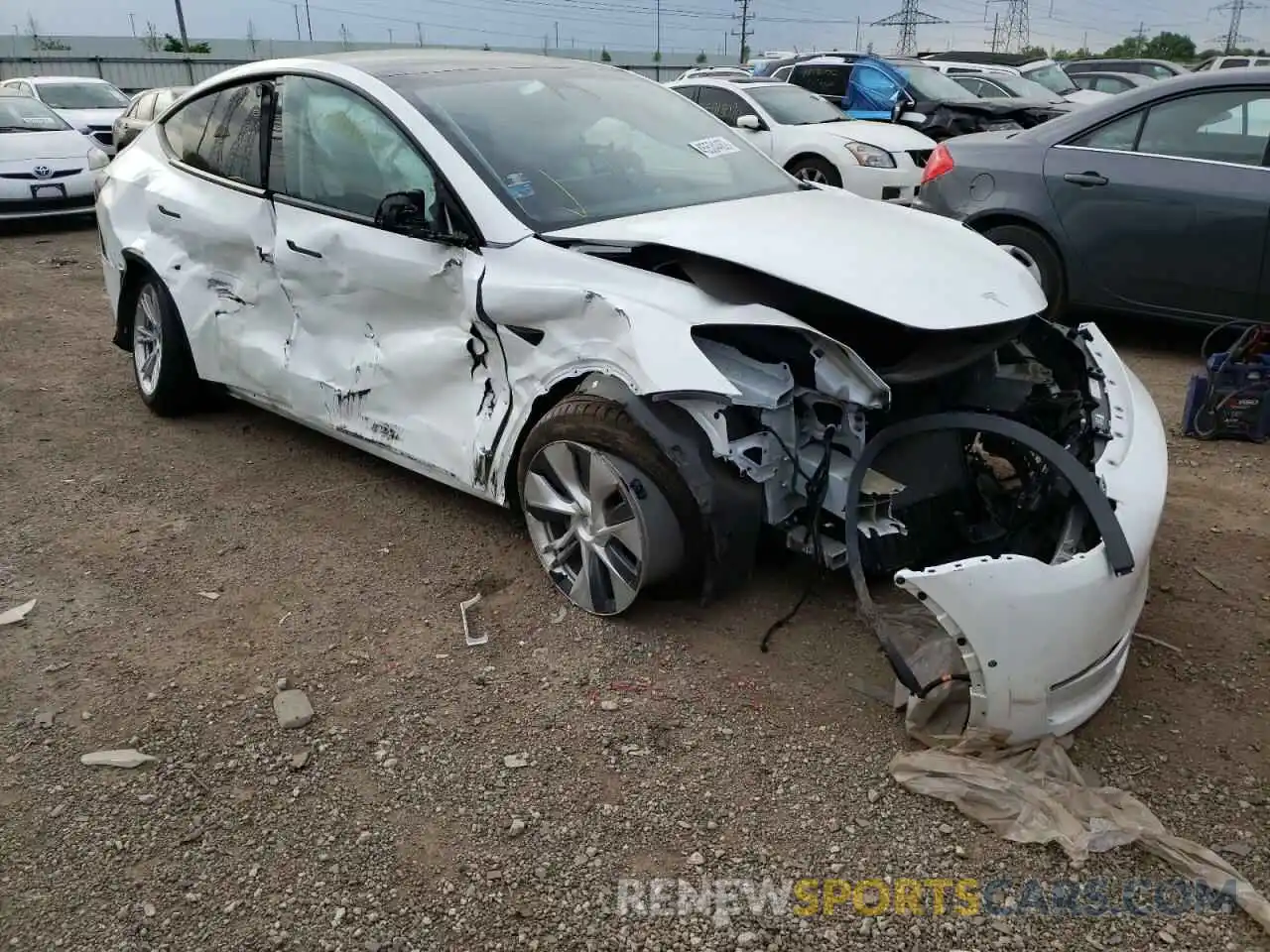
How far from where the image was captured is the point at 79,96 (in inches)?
623

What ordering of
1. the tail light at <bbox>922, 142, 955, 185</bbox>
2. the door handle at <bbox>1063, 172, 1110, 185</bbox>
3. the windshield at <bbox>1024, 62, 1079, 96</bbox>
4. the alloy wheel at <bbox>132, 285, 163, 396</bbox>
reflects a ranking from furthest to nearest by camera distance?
the windshield at <bbox>1024, 62, 1079, 96</bbox> → the tail light at <bbox>922, 142, 955, 185</bbox> → the door handle at <bbox>1063, 172, 1110, 185</bbox> → the alloy wheel at <bbox>132, 285, 163, 396</bbox>

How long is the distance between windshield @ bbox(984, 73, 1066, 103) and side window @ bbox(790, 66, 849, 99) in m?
2.67

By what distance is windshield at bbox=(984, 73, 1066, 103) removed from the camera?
14837 mm

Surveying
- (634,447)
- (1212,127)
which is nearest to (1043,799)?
(634,447)

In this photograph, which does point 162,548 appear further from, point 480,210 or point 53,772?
point 480,210

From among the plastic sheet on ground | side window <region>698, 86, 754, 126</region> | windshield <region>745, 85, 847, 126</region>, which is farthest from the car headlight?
the plastic sheet on ground

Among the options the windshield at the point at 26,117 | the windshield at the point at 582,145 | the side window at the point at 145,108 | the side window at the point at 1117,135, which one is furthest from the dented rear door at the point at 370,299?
the side window at the point at 145,108

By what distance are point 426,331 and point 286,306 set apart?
92 cm

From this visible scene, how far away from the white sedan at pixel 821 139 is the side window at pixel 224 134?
A: 5812 millimetres

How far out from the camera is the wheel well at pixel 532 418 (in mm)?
3379

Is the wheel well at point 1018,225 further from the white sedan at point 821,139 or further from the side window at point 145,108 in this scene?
the side window at point 145,108

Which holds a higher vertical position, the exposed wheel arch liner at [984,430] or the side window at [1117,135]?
the side window at [1117,135]

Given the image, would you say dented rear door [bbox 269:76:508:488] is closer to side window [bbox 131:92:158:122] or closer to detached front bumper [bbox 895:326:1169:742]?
detached front bumper [bbox 895:326:1169:742]

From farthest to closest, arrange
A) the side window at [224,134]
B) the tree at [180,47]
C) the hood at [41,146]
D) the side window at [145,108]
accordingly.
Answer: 1. the tree at [180,47]
2. the side window at [145,108]
3. the hood at [41,146]
4. the side window at [224,134]
